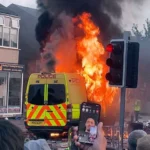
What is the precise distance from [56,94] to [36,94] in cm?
63

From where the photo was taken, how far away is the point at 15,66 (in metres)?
29.3

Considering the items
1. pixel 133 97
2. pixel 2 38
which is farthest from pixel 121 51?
pixel 133 97

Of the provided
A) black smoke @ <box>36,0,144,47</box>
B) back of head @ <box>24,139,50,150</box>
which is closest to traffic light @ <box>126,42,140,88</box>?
back of head @ <box>24,139,50,150</box>

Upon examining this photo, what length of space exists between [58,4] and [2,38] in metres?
9.97

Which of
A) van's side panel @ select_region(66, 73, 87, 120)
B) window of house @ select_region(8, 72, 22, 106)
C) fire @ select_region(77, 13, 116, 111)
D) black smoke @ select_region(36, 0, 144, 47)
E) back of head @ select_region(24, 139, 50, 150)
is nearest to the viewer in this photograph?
back of head @ select_region(24, 139, 50, 150)

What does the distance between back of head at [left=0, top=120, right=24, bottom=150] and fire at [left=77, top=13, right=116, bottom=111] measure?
532 inches

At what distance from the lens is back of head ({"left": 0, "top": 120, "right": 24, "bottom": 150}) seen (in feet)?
9.62

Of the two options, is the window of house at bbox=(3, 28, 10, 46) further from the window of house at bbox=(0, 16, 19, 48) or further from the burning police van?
the burning police van

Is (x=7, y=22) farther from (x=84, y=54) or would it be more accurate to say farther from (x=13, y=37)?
(x=84, y=54)

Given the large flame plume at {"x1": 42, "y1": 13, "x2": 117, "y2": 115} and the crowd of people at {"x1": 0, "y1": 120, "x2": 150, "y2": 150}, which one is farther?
the large flame plume at {"x1": 42, "y1": 13, "x2": 117, "y2": 115}

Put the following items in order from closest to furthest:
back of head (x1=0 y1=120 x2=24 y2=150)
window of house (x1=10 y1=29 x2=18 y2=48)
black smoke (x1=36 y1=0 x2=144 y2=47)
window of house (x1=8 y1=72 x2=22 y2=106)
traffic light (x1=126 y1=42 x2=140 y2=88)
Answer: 1. back of head (x1=0 y1=120 x2=24 y2=150)
2. traffic light (x1=126 y1=42 x2=140 y2=88)
3. black smoke (x1=36 y1=0 x2=144 y2=47)
4. window of house (x1=8 y1=72 x2=22 y2=106)
5. window of house (x1=10 y1=29 x2=18 y2=48)

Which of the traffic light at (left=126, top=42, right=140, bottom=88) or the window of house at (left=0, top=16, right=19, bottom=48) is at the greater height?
the window of house at (left=0, top=16, right=19, bottom=48)

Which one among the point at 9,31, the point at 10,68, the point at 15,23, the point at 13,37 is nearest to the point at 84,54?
the point at 10,68

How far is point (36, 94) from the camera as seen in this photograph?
15.9m
